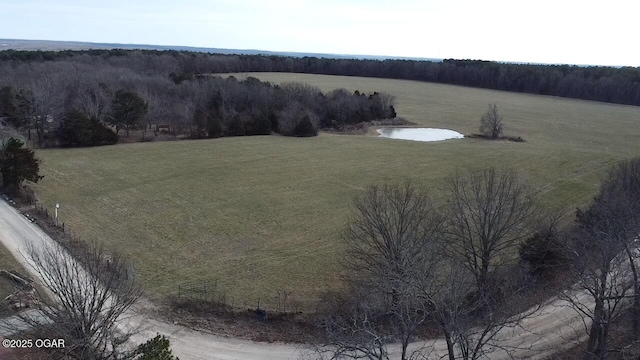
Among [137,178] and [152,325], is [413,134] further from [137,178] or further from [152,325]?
[152,325]

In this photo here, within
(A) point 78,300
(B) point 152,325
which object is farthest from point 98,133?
(A) point 78,300

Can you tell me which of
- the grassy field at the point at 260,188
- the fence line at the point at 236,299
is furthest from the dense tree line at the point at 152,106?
the fence line at the point at 236,299

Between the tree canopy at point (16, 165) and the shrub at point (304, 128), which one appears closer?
the tree canopy at point (16, 165)

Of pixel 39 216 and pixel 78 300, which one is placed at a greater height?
pixel 78 300

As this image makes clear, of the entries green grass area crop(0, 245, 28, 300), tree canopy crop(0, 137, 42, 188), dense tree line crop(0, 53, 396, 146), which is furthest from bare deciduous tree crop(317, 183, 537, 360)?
dense tree line crop(0, 53, 396, 146)

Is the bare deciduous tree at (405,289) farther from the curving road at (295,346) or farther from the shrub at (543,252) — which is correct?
the shrub at (543,252)

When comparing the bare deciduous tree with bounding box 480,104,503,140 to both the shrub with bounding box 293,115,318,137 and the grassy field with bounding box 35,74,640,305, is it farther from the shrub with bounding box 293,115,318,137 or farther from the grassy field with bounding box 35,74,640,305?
the shrub with bounding box 293,115,318,137
